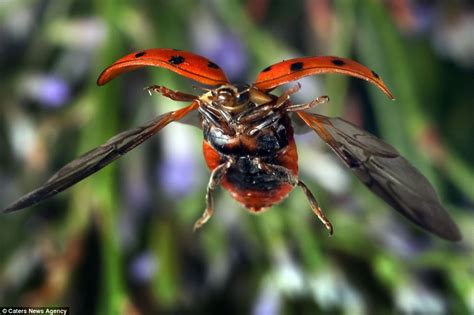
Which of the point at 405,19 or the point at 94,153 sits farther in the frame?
the point at 405,19

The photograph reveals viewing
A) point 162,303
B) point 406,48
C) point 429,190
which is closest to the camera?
point 429,190

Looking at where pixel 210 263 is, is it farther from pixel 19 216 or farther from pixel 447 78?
pixel 447 78

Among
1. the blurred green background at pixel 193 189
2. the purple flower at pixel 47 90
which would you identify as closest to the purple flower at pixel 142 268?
the blurred green background at pixel 193 189

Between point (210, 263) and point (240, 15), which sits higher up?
A: point (240, 15)

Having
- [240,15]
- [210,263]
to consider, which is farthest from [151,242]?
[240,15]

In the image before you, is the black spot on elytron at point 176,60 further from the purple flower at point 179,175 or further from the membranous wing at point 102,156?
the purple flower at point 179,175

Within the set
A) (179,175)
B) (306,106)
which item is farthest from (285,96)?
(179,175)
